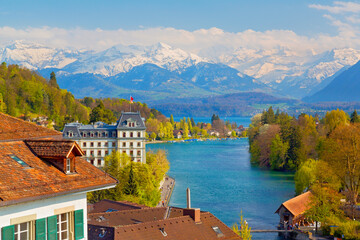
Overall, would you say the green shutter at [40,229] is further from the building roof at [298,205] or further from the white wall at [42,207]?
the building roof at [298,205]

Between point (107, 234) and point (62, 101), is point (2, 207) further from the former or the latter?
point (62, 101)

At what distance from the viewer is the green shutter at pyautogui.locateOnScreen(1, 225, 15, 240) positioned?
10219mm

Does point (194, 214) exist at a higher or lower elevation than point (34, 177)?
lower

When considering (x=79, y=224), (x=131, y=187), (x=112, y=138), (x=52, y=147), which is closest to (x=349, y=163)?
(x=131, y=187)

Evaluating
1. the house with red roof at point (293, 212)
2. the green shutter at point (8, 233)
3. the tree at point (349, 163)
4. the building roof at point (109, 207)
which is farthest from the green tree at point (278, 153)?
the green shutter at point (8, 233)

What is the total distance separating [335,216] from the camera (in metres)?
52.0

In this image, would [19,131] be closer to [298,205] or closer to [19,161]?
[19,161]

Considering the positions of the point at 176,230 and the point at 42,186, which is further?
the point at 176,230

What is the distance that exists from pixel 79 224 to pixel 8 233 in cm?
192

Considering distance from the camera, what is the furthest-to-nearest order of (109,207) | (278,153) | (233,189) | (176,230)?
(278,153)
(233,189)
(109,207)
(176,230)

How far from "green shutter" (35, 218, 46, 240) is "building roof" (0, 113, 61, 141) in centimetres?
209

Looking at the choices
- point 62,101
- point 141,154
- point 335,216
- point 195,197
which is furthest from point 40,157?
point 62,101

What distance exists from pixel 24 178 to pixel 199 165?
105 m

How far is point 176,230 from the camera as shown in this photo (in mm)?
27297
